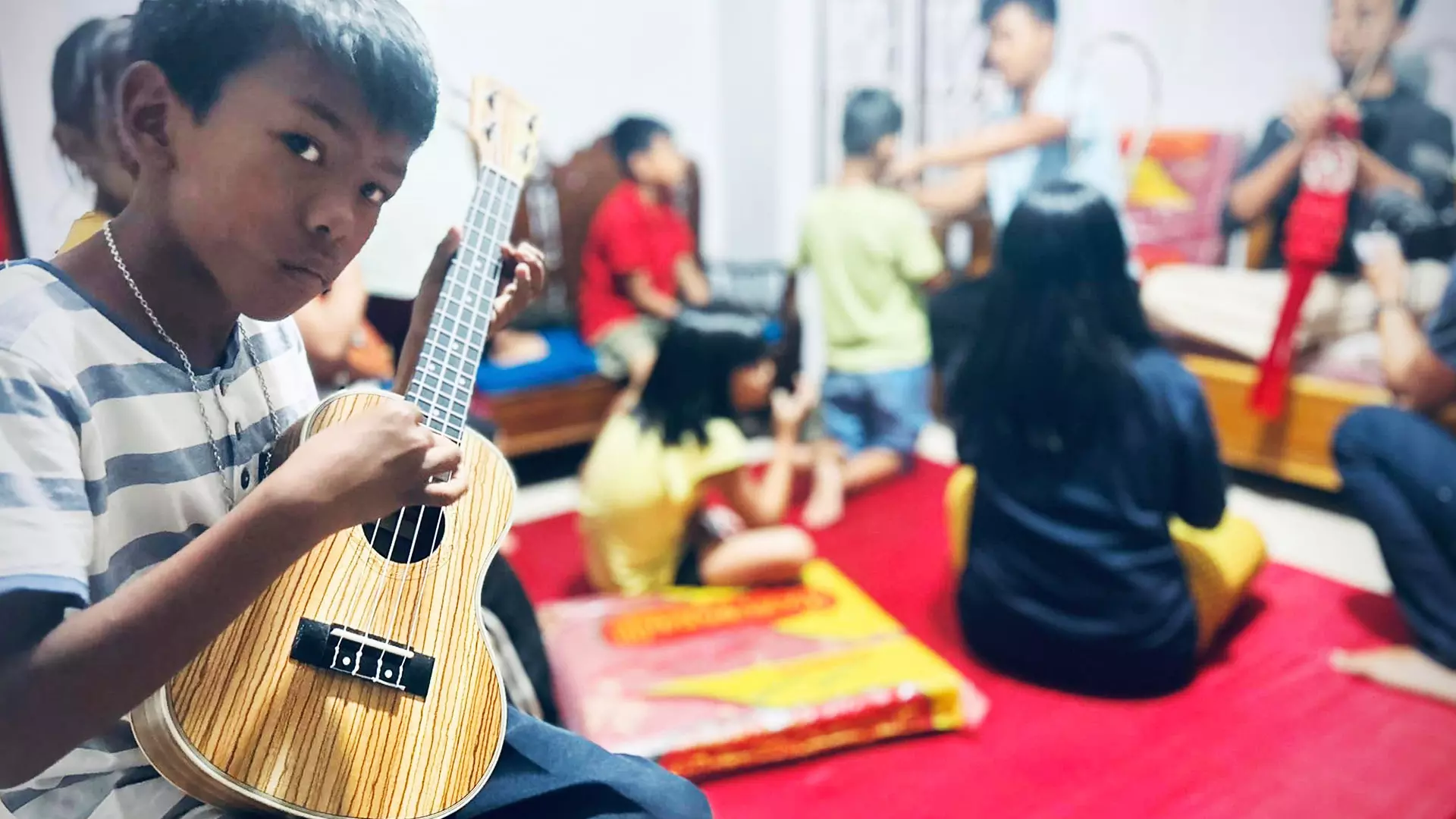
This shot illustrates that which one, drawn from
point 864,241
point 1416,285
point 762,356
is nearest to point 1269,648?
point 1416,285

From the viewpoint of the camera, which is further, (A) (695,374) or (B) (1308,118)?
(B) (1308,118)

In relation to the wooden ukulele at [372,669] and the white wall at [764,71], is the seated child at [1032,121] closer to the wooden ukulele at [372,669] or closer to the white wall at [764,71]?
the white wall at [764,71]

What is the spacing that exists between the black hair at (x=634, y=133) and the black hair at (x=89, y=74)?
A: 2.14 meters

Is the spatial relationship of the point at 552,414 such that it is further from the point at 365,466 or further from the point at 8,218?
A: the point at 365,466

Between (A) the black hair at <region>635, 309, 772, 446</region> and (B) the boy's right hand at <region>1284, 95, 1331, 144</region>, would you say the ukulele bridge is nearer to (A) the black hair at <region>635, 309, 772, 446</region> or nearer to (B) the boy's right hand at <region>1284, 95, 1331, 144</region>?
(A) the black hair at <region>635, 309, 772, 446</region>

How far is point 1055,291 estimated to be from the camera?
1.41 metres

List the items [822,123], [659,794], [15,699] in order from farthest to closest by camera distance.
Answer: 1. [822,123]
2. [659,794]
3. [15,699]

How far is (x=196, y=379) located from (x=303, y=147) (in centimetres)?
16

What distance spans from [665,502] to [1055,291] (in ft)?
2.39

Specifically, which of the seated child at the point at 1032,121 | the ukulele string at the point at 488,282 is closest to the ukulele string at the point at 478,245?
the ukulele string at the point at 488,282

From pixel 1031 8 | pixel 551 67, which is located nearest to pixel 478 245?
pixel 551 67

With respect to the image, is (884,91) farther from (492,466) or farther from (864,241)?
(492,466)

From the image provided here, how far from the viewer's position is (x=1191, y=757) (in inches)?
53.0

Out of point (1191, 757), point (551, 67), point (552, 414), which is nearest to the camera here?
point (1191, 757)
